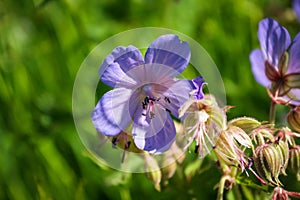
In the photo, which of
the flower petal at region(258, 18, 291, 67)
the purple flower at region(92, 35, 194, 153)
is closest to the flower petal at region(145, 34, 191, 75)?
the purple flower at region(92, 35, 194, 153)

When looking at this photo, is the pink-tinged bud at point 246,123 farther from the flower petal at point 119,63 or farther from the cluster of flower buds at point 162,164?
the flower petal at point 119,63

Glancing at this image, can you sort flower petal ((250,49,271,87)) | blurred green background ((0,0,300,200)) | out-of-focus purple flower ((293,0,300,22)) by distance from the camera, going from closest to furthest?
flower petal ((250,49,271,87)) < blurred green background ((0,0,300,200)) < out-of-focus purple flower ((293,0,300,22))

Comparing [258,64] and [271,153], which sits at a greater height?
[258,64]

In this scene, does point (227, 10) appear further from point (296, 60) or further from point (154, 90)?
point (154, 90)

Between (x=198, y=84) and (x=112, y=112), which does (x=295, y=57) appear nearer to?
(x=198, y=84)

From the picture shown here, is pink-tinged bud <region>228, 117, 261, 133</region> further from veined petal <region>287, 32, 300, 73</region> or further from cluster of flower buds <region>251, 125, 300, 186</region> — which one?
veined petal <region>287, 32, 300, 73</region>

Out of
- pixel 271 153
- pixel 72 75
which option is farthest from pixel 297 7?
pixel 271 153

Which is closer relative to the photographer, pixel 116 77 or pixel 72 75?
pixel 116 77
